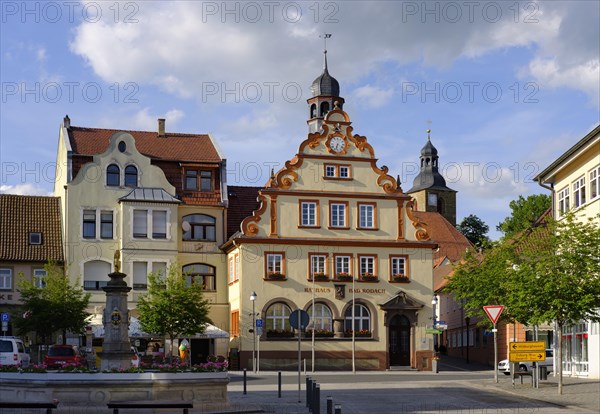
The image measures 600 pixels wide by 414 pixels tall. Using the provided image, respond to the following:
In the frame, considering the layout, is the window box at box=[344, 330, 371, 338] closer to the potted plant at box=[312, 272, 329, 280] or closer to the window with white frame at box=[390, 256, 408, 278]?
the potted plant at box=[312, 272, 329, 280]

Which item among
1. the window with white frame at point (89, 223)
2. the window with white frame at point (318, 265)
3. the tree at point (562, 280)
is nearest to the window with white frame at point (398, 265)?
the window with white frame at point (318, 265)

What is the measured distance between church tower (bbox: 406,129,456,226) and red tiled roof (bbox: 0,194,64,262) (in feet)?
221

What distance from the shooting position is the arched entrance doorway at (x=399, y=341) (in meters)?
59.7

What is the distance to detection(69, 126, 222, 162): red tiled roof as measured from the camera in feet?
200

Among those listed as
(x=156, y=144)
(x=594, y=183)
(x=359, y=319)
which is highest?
(x=156, y=144)

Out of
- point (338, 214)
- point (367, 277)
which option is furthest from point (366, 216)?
point (367, 277)

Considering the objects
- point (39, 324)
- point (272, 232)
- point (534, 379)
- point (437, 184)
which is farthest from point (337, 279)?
point (437, 184)

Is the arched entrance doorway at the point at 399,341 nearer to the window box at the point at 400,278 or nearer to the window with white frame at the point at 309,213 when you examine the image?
the window box at the point at 400,278

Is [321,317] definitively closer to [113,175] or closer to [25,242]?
[113,175]

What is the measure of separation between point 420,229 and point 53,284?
21240mm

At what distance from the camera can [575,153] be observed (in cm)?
4506

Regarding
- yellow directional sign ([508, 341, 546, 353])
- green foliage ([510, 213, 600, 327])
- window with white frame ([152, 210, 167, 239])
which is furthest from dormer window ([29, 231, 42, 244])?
yellow directional sign ([508, 341, 546, 353])

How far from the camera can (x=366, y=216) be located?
60375 millimetres

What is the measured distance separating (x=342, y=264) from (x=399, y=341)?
18.0 ft
